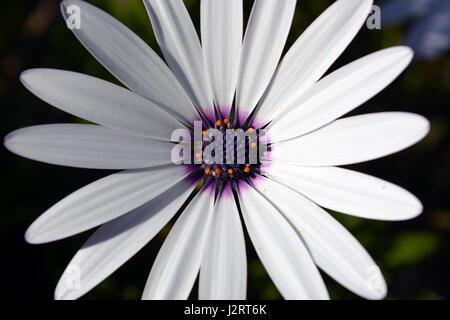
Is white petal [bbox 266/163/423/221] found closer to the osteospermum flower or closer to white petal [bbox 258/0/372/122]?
the osteospermum flower

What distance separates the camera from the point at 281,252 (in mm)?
1086

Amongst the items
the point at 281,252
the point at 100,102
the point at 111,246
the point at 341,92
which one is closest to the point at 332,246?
the point at 281,252

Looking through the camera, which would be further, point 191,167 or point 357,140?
point 191,167

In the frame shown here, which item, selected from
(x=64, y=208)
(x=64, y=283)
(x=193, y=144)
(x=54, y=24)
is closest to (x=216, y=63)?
(x=193, y=144)

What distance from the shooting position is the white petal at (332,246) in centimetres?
100

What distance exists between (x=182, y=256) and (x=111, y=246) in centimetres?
16

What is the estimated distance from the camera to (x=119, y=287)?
4.86ft

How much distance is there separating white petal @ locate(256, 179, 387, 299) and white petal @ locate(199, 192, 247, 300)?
0.12 m

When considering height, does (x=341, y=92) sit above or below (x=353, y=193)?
above

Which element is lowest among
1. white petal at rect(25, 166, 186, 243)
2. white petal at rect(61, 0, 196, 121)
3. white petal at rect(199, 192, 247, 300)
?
white petal at rect(199, 192, 247, 300)

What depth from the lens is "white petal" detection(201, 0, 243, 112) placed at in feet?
3.62

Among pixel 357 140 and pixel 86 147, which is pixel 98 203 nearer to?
pixel 86 147

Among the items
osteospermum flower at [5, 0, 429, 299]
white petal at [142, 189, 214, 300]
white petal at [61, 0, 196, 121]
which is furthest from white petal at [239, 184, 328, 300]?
white petal at [61, 0, 196, 121]

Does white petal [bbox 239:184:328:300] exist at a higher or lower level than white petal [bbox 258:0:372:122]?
lower
